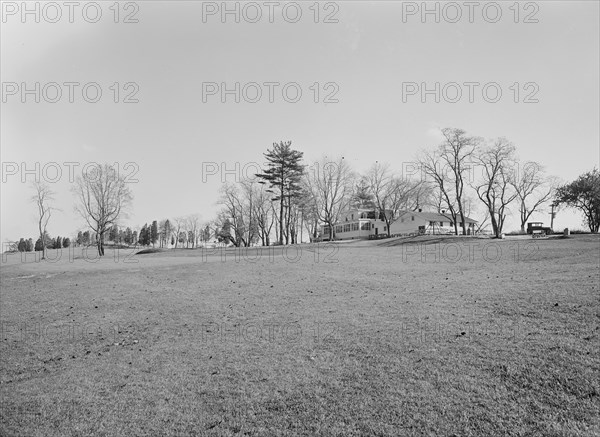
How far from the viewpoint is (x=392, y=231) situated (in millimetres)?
70875

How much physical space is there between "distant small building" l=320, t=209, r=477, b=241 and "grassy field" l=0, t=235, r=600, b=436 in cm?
5338

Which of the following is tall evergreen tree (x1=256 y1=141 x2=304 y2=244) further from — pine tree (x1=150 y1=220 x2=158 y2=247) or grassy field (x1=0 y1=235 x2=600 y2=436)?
pine tree (x1=150 y1=220 x2=158 y2=247)

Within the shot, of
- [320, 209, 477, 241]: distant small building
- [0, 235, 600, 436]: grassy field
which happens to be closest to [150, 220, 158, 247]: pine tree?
[320, 209, 477, 241]: distant small building

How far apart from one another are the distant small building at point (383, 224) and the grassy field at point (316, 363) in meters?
53.4

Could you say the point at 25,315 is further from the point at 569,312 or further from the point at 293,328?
the point at 569,312

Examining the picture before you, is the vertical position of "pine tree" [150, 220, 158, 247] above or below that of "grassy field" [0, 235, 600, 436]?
above

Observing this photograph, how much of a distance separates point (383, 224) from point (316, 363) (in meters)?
66.8

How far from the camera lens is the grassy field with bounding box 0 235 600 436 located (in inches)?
200

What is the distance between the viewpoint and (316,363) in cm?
669

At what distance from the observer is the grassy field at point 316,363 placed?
200 inches

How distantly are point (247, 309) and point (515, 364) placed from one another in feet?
24.8

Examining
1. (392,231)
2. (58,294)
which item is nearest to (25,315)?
(58,294)

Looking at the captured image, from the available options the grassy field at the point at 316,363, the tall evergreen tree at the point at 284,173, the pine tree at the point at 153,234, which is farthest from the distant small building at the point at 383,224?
the pine tree at the point at 153,234

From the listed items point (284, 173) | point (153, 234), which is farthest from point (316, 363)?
point (153, 234)
